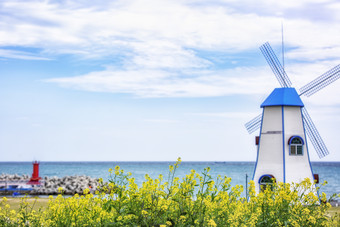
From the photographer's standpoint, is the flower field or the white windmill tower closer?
the flower field

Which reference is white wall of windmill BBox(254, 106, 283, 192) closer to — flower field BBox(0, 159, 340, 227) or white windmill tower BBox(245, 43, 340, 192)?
white windmill tower BBox(245, 43, 340, 192)

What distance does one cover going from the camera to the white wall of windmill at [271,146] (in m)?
18.8

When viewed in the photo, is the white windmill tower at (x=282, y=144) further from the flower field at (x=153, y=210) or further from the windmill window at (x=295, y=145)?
the flower field at (x=153, y=210)

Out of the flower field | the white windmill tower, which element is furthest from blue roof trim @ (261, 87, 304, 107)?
the flower field

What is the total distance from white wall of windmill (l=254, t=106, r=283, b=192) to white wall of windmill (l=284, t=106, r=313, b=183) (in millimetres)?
265

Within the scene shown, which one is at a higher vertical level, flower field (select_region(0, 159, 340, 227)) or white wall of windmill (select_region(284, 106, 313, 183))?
white wall of windmill (select_region(284, 106, 313, 183))

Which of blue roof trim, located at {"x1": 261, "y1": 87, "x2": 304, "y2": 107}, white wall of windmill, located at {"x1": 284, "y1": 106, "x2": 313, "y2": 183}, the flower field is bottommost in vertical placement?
the flower field

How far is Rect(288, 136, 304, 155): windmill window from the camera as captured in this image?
62.0 ft

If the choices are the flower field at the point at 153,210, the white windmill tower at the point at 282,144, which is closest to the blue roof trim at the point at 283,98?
the white windmill tower at the point at 282,144

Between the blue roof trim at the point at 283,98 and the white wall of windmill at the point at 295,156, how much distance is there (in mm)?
232

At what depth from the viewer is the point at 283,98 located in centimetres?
1922

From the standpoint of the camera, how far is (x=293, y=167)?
1878 centimetres

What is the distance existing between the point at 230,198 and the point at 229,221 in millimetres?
934

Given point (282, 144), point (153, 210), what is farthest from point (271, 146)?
point (153, 210)
